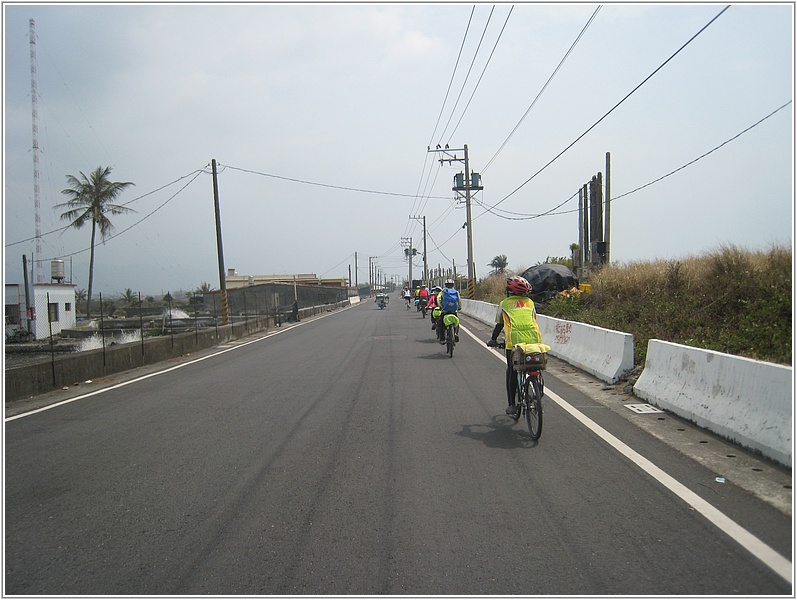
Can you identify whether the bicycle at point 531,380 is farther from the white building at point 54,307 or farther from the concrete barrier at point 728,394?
the white building at point 54,307

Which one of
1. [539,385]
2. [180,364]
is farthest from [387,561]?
[180,364]

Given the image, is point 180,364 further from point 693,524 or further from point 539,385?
point 693,524

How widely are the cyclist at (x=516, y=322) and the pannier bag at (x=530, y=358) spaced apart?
137mm

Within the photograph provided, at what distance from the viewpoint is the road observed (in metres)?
3.73

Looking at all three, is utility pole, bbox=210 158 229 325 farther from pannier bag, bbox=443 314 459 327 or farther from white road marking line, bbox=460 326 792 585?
white road marking line, bbox=460 326 792 585

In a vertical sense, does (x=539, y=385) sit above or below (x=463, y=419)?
above

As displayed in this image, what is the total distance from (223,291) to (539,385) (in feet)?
83.3

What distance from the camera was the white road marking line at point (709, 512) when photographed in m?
3.76

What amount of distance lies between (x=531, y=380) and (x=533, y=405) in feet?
0.91

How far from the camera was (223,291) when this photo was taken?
30234 millimetres

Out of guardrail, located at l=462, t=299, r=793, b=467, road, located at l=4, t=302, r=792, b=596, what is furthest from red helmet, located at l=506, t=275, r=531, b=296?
guardrail, located at l=462, t=299, r=793, b=467

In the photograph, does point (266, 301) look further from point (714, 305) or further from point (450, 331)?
point (714, 305)

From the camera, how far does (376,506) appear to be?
489cm

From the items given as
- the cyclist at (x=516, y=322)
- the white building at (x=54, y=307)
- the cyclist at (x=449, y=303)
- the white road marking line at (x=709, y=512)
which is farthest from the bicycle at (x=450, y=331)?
the white building at (x=54, y=307)
